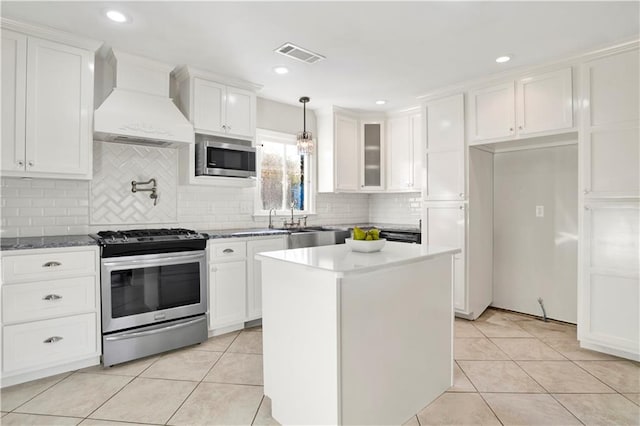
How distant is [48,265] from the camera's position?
2572mm

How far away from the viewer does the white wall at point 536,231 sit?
12.5 feet

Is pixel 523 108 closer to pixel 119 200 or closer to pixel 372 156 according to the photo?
pixel 372 156

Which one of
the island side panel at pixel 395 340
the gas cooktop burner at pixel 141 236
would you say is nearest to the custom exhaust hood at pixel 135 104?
the gas cooktop burner at pixel 141 236

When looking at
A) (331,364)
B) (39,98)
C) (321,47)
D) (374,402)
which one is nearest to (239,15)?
(321,47)

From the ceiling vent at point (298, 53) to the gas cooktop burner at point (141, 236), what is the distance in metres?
1.79

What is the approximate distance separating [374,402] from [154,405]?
4.63 feet

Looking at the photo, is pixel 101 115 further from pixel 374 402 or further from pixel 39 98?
pixel 374 402

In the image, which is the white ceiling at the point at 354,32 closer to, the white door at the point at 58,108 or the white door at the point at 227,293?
the white door at the point at 58,108

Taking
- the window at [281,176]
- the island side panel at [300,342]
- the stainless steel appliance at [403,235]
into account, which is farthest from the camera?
the window at [281,176]

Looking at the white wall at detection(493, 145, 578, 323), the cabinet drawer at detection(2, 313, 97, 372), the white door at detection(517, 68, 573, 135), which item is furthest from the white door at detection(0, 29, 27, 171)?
the white wall at detection(493, 145, 578, 323)

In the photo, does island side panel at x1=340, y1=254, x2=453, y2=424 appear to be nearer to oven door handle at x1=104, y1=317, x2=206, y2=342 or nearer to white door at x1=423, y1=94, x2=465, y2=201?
white door at x1=423, y1=94, x2=465, y2=201

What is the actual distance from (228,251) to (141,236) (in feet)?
2.60

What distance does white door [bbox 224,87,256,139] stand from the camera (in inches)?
148

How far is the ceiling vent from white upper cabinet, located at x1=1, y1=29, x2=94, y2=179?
1.58 metres
